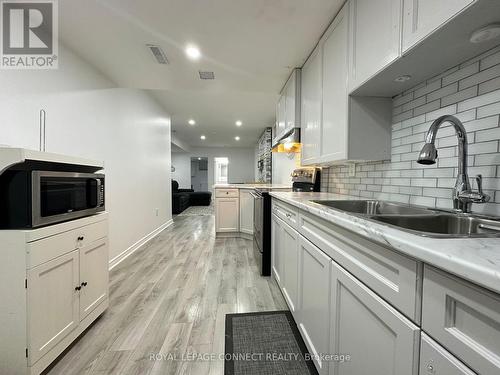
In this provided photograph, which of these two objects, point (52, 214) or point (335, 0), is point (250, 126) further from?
point (52, 214)

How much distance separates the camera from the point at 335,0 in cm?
149

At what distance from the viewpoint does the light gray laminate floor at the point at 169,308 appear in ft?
4.37

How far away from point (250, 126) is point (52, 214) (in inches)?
210

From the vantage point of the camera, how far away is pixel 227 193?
422 cm

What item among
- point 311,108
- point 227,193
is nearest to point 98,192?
point 311,108

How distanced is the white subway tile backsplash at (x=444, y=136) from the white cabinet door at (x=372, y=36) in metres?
0.33

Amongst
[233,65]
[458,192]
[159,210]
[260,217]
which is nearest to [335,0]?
[233,65]

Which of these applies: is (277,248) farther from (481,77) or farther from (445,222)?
(481,77)

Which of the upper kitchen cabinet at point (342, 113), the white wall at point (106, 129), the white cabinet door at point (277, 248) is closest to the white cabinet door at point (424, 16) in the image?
the upper kitchen cabinet at point (342, 113)

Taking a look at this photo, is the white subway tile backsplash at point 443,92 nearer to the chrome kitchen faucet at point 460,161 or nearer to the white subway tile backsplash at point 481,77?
the white subway tile backsplash at point 481,77

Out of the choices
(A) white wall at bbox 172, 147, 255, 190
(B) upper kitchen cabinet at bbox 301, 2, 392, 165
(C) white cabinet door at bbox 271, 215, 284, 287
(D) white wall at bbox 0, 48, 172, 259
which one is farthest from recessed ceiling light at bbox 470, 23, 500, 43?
(A) white wall at bbox 172, 147, 255, 190

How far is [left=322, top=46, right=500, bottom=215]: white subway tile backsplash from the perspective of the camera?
96cm

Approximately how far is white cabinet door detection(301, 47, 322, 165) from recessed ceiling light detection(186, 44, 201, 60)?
102cm

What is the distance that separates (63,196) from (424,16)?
1967 millimetres
